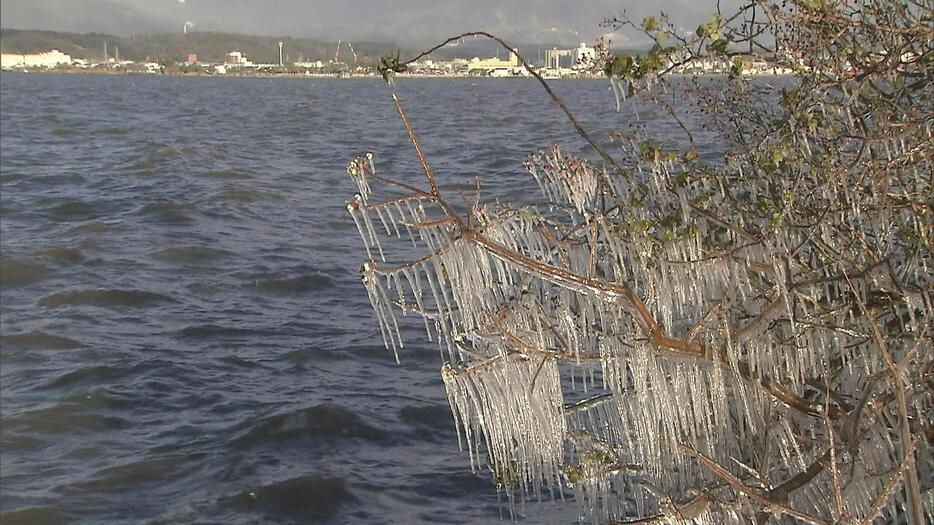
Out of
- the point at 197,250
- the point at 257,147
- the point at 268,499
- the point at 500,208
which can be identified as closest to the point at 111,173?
the point at 257,147

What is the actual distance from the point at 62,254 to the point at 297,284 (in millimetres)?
4960

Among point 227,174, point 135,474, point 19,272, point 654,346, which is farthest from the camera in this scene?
point 227,174

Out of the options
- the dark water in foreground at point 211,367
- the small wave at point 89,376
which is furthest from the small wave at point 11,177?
the small wave at point 89,376

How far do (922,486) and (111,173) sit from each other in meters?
27.4

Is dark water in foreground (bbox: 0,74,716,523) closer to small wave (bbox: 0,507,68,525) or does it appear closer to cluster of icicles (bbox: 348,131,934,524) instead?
small wave (bbox: 0,507,68,525)

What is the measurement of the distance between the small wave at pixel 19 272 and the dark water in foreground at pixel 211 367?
0.04 metres

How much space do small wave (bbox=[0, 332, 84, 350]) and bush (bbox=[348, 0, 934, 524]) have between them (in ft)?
29.9

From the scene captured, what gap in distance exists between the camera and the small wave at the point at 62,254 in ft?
59.5

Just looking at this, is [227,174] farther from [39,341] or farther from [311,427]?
[311,427]

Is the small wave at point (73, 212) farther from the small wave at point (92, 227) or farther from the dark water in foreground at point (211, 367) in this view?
the small wave at point (92, 227)

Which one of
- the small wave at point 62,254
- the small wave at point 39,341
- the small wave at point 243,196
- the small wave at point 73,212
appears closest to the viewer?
the small wave at point 39,341

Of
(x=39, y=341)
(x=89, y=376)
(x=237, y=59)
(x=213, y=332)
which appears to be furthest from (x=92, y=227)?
(x=237, y=59)

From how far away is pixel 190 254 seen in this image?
18.5 m

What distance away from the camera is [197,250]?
18.8m
